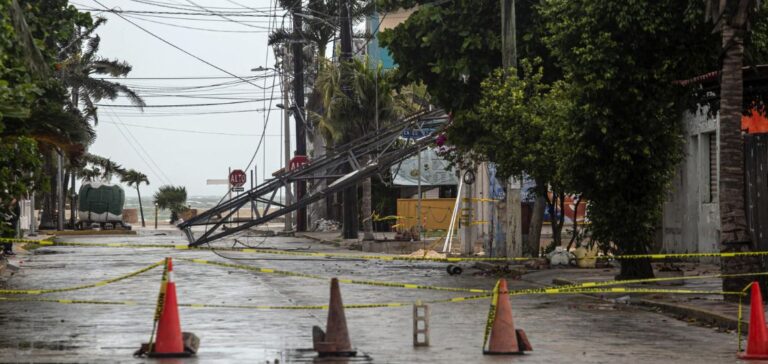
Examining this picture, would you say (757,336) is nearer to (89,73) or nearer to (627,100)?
(627,100)

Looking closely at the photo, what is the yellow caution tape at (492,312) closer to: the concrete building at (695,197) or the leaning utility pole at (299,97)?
the concrete building at (695,197)

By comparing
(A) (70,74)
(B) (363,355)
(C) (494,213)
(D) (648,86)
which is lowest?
(B) (363,355)

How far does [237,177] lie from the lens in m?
68.5

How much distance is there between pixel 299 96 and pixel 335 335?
51.2 m

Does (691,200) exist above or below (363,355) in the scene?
above

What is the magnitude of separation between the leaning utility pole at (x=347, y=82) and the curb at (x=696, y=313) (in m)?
30.7

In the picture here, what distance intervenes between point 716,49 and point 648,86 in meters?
1.33

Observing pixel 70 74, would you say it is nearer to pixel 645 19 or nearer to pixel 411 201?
pixel 411 201

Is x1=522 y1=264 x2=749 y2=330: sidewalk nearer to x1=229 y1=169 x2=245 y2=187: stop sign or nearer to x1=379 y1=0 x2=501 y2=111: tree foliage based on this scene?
x1=379 y1=0 x2=501 y2=111: tree foliage

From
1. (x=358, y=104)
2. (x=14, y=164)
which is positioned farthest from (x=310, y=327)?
(x=358, y=104)

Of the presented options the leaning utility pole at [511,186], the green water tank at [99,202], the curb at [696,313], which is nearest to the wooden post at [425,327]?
the curb at [696,313]

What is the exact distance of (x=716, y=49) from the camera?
73.7 feet

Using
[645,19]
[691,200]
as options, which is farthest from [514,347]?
[691,200]

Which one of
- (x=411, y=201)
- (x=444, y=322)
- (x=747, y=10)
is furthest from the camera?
(x=411, y=201)
